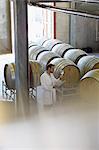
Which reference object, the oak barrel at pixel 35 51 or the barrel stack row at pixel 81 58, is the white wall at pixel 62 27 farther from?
the oak barrel at pixel 35 51

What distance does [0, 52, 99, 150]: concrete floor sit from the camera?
1241 mm

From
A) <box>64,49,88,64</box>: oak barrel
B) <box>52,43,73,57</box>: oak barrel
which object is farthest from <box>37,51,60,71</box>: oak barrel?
<box>52,43,73,57</box>: oak barrel

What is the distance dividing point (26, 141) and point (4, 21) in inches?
247

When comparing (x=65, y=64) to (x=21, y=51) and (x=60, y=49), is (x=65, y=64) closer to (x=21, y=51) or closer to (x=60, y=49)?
(x=60, y=49)

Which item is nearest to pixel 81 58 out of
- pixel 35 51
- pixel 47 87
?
pixel 35 51

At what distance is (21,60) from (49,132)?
0.42 m

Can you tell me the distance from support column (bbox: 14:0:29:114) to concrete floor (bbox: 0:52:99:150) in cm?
8

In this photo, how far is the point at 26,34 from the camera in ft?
4.87

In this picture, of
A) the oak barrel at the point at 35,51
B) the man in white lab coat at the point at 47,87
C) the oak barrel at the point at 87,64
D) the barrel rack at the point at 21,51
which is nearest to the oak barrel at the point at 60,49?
the oak barrel at the point at 35,51

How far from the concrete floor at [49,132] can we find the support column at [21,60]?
8 cm

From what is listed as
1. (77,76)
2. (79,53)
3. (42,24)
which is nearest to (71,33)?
(42,24)

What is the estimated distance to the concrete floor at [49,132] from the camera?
1241mm

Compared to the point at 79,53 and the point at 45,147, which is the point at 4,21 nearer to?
the point at 79,53

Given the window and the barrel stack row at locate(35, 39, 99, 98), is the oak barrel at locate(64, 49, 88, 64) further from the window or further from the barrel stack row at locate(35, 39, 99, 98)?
the window
